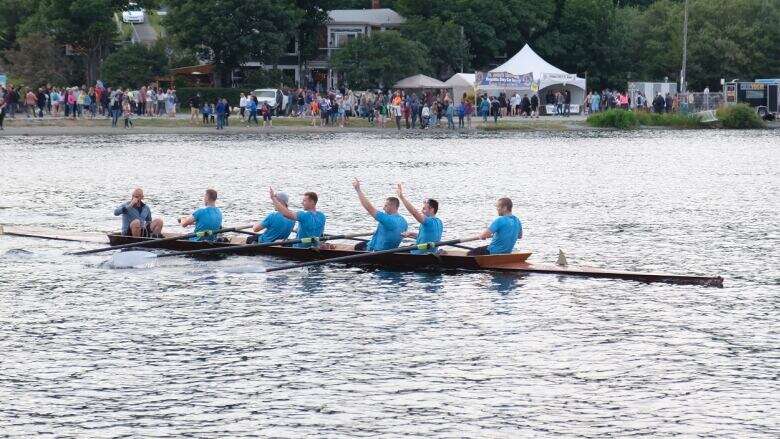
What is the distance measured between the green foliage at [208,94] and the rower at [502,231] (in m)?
64.1

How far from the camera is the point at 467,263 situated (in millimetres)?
27562

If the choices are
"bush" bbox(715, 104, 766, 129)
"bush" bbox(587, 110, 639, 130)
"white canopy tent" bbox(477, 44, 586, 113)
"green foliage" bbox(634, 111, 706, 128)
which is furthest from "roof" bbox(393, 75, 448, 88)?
"bush" bbox(715, 104, 766, 129)

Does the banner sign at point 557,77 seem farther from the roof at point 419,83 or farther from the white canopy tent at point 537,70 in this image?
the roof at point 419,83

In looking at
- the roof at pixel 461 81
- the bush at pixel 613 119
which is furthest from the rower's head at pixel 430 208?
the roof at pixel 461 81

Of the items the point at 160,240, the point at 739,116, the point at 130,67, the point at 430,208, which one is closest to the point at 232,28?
the point at 130,67

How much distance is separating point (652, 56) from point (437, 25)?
20.7 meters

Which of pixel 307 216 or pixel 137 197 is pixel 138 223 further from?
pixel 307 216

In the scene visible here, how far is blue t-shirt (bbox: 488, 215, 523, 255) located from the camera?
87.9 feet

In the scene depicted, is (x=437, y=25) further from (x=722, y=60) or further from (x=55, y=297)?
(x=55, y=297)

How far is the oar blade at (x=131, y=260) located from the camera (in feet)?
97.7

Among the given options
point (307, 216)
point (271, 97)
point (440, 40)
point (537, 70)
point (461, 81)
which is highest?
point (440, 40)

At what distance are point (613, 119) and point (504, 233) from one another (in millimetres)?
60217

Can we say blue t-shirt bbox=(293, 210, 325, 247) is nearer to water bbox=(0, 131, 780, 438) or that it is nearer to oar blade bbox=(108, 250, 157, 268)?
water bbox=(0, 131, 780, 438)

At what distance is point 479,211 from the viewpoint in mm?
41312
